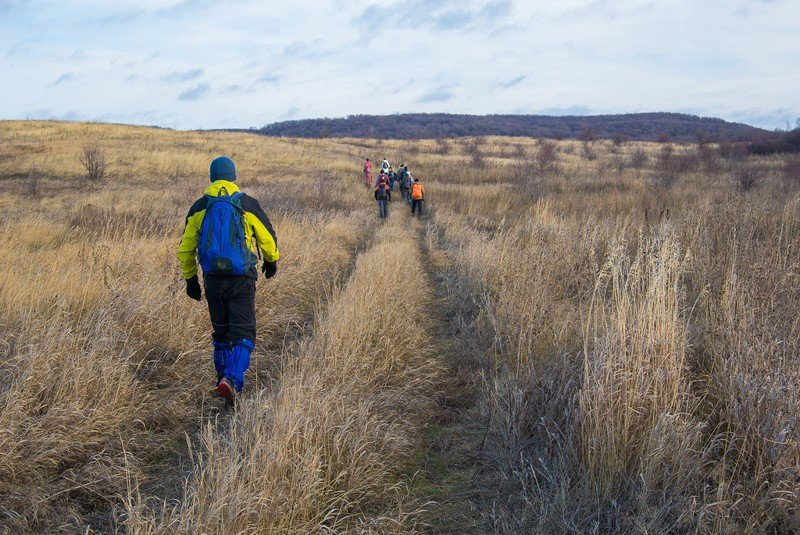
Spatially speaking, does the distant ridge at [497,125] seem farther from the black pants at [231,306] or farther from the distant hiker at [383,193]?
the black pants at [231,306]

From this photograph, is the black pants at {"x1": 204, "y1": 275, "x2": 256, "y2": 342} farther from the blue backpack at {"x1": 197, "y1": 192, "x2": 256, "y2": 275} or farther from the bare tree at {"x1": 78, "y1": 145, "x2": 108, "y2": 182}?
the bare tree at {"x1": 78, "y1": 145, "x2": 108, "y2": 182}

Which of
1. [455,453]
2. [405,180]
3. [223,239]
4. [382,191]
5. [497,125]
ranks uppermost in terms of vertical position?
[497,125]

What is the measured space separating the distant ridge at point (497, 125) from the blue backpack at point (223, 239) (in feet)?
354

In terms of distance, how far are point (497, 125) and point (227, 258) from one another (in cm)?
13147

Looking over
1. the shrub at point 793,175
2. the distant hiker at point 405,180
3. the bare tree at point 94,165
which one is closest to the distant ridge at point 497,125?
Result: the bare tree at point 94,165

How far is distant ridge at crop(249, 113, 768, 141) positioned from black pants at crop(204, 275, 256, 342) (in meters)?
108

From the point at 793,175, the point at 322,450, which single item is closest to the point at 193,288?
the point at 322,450

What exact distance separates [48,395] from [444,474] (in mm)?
2467

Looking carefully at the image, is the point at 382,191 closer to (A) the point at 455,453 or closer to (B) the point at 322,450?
(A) the point at 455,453

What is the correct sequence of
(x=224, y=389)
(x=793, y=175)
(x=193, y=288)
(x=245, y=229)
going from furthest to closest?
(x=793, y=175) → (x=193, y=288) → (x=245, y=229) → (x=224, y=389)

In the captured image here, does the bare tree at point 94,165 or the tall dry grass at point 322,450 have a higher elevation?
the bare tree at point 94,165

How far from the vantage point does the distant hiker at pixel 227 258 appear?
434 cm

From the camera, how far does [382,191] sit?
1930cm

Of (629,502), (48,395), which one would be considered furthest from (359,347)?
(629,502)
